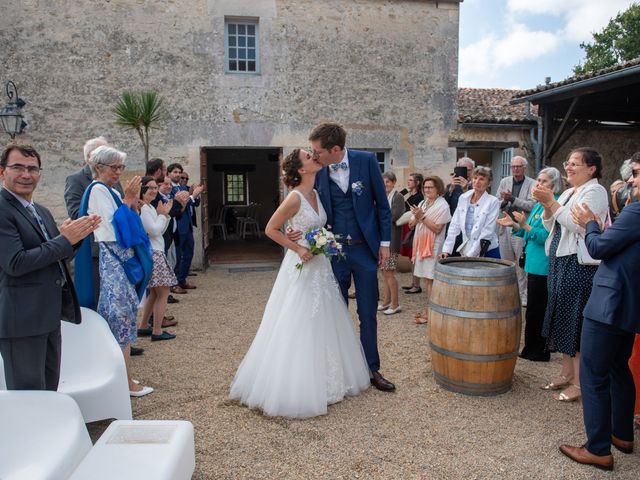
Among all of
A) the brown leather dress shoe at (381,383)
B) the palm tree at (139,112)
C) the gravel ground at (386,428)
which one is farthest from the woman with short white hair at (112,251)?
the palm tree at (139,112)

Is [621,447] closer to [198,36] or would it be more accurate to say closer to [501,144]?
[198,36]

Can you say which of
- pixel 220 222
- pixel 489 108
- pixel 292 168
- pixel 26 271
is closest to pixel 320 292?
pixel 292 168

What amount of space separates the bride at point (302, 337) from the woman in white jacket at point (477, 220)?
1.89 meters

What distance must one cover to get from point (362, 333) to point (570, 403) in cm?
168

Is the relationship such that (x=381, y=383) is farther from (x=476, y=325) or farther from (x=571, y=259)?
(x=571, y=259)

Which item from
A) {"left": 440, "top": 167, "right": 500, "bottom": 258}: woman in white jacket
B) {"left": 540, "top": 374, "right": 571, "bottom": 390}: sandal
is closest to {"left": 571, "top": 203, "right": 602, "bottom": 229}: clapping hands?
{"left": 540, "top": 374, "right": 571, "bottom": 390}: sandal

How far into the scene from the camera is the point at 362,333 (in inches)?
160

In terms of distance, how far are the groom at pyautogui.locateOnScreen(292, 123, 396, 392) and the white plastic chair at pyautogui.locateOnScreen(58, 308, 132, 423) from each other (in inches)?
Answer: 70.1

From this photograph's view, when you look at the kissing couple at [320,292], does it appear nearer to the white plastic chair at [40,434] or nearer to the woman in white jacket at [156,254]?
the white plastic chair at [40,434]

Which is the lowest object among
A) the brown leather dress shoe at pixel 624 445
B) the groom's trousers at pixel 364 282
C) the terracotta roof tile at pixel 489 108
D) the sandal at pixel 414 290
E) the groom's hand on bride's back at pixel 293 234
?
the sandal at pixel 414 290

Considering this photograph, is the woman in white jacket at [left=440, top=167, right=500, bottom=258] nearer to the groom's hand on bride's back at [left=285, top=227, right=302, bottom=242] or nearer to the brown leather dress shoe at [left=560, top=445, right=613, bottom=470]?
the groom's hand on bride's back at [left=285, top=227, right=302, bottom=242]

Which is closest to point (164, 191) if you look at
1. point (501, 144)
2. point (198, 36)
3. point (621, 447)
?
point (198, 36)

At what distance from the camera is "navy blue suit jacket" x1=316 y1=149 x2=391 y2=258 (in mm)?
3953

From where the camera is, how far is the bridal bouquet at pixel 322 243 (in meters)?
3.63
